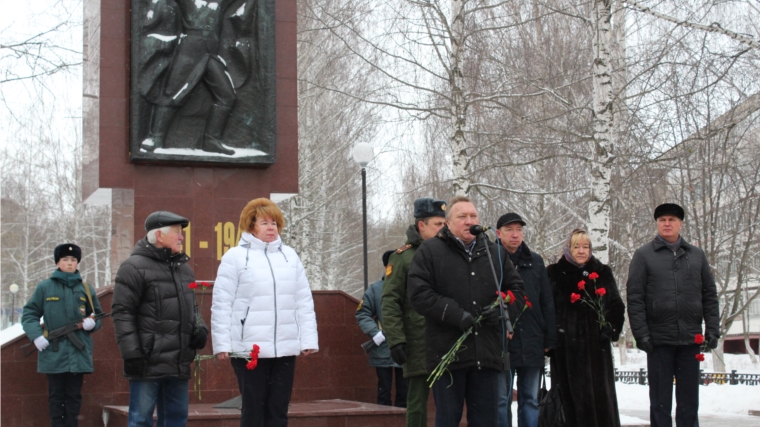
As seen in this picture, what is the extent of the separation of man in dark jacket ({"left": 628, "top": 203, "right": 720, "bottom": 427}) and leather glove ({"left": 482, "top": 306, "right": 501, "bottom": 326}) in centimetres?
237

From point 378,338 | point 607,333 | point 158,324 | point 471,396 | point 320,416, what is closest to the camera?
point 471,396

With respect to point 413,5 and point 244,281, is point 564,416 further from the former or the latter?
point 413,5

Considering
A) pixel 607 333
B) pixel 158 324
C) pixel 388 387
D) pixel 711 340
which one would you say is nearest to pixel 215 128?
pixel 388 387

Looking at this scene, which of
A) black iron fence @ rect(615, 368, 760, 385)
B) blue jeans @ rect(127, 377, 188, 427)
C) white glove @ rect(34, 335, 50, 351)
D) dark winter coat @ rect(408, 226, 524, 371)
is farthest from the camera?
black iron fence @ rect(615, 368, 760, 385)

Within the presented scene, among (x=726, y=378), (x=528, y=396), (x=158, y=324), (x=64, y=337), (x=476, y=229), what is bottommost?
(x=726, y=378)

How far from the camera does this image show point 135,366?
20.8 ft

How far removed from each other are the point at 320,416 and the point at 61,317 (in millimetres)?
2602

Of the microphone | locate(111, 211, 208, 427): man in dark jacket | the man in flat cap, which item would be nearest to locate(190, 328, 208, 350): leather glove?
locate(111, 211, 208, 427): man in dark jacket

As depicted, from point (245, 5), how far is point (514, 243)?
17.8 feet

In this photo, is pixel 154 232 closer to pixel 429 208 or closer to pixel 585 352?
pixel 429 208

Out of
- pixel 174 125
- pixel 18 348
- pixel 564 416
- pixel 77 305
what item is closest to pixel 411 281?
pixel 564 416

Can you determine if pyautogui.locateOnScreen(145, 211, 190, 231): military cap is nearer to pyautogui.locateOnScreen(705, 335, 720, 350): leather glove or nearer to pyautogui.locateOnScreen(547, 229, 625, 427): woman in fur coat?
pyautogui.locateOnScreen(547, 229, 625, 427): woman in fur coat

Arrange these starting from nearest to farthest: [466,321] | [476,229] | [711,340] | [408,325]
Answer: [466,321]
[476,229]
[408,325]
[711,340]

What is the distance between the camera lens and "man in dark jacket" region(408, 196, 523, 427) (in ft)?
18.7
